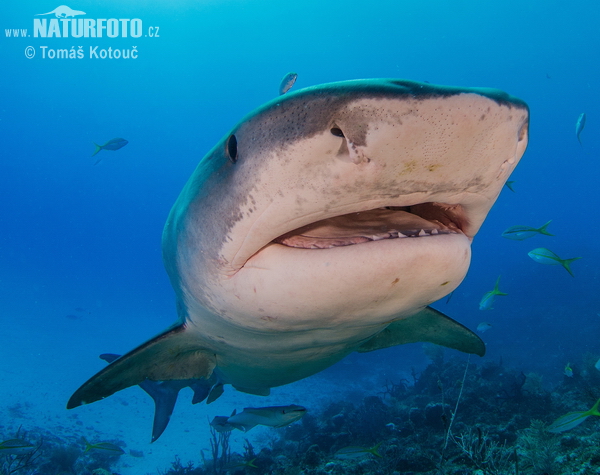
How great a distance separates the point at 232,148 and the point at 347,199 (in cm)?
64

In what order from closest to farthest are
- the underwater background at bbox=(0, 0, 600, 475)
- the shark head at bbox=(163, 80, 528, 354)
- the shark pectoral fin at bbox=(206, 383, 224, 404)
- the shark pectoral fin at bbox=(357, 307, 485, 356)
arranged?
1. the shark head at bbox=(163, 80, 528, 354)
2. the shark pectoral fin at bbox=(357, 307, 485, 356)
3. the shark pectoral fin at bbox=(206, 383, 224, 404)
4. the underwater background at bbox=(0, 0, 600, 475)

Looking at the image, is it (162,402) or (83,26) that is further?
(83,26)

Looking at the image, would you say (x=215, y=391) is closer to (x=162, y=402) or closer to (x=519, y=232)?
(x=162, y=402)

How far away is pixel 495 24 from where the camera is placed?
5356cm

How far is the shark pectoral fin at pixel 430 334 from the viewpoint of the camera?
3713 millimetres

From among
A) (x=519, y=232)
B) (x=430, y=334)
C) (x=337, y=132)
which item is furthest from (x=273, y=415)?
(x=519, y=232)

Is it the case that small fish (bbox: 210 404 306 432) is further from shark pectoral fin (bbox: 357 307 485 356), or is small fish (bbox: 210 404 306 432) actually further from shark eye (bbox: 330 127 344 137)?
shark eye (bbox: 330 127 344 137)


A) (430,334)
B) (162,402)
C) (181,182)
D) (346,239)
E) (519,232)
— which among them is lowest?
(181,182)

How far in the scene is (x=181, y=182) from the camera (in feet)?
346

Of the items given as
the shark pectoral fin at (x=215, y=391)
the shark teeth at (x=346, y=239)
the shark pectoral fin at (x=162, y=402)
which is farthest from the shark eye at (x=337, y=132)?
the shark pectoral fin at (x=162, y=402)

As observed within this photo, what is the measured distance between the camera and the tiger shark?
3.47 ft

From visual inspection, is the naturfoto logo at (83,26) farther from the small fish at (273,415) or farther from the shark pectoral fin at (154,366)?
the shark pectoral fin at (154,366)

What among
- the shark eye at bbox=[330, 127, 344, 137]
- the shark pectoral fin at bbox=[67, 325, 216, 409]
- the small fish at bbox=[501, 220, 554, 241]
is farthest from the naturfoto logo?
the shark eye at bbox=[330, 127, 344, 137]

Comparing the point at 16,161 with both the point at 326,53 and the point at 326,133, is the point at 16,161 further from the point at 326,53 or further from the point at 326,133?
the point at 326,133
